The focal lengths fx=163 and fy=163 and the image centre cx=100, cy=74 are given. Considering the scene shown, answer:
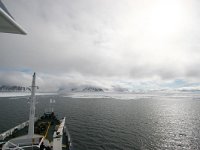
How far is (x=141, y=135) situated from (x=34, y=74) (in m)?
35.8

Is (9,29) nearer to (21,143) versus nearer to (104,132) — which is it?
(21,143)

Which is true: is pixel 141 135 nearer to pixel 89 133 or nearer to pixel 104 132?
pixel 104 132

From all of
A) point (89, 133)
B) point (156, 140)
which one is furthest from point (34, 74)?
point (156, 140)

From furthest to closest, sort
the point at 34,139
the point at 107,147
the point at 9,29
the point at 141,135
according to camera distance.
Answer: the point at 141,135, the point at 107,147, the point at 34,139, the point at 9,29

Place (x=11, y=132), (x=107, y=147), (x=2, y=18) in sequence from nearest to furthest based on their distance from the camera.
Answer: (x=2, y=18)
(x=11, y=132)
(x=107, y=147)

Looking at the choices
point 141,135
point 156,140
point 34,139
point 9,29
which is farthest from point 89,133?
point 9,29

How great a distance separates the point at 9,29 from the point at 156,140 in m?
45.8

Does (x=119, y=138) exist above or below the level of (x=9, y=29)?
below

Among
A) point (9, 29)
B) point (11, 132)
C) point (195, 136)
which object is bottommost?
point (195, 136)

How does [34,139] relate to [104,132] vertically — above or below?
above

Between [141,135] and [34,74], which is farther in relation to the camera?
[141,135]

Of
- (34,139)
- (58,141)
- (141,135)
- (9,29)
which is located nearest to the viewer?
(9,29)

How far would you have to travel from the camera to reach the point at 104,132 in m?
48.9

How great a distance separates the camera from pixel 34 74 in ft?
81.9
